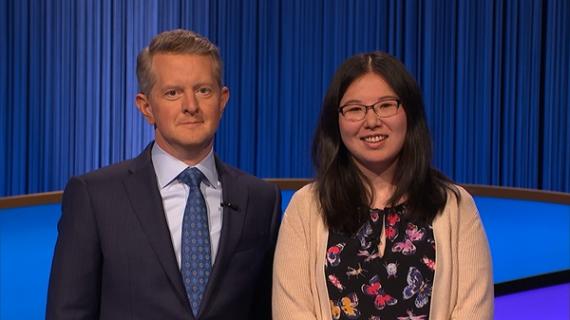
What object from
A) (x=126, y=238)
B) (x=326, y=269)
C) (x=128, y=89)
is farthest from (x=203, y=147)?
(x=128, y=89)

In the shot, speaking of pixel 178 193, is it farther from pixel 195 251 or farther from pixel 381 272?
pixel 381 272

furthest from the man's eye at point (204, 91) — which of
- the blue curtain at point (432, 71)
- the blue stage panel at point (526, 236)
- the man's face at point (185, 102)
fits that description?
the blue curtain at point (432, 71)

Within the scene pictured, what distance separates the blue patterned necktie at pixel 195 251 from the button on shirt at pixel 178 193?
0.07ft

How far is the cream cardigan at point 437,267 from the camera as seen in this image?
4.89ft

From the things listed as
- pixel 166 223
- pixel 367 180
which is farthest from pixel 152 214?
pixel 367 180

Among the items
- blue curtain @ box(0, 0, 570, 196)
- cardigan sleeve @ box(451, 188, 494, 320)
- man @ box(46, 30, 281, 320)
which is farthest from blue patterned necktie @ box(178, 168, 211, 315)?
blue curtain @ box(0, 0, 570, 196)

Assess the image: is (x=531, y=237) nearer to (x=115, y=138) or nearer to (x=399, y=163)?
(x=399, y=163)

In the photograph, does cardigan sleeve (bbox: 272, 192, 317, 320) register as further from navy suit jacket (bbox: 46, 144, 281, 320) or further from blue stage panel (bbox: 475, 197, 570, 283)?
blue stage panel (bbox: 475, 197, 570, 283)

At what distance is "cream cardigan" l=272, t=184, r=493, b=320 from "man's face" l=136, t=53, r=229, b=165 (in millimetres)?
241

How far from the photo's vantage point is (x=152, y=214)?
1515 mm

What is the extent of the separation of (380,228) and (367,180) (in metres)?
0.11

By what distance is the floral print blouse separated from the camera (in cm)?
151

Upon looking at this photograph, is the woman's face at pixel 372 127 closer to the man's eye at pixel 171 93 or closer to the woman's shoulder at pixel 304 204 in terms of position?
the woman's shoulder at pixel 304 204

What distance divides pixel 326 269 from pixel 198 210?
272 millimetres
